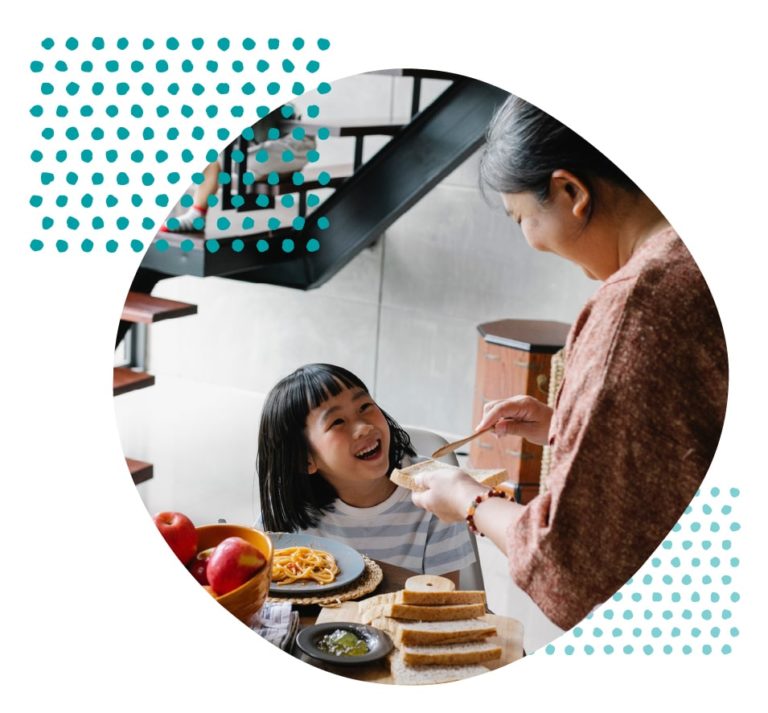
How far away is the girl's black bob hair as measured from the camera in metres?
1.21

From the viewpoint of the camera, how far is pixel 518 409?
121cm

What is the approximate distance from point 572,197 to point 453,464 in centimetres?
34

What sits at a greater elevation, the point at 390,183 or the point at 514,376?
the point at 390,183

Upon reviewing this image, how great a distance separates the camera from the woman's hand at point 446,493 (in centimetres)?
114

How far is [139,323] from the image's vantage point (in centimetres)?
131

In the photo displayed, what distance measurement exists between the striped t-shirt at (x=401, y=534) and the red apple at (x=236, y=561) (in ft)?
0.24

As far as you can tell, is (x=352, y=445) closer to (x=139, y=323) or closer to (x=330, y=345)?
(x=330, y=345)

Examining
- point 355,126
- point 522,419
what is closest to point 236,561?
point 522,419

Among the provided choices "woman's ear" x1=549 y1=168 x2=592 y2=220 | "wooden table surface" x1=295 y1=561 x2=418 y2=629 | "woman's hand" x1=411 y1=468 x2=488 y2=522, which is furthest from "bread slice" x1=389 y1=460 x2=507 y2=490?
"woman's ear" x1=549 y1=168 x2=592 y2=220

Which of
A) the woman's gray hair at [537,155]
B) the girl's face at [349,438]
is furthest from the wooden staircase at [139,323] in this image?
the woman's gray hair at [537,155]

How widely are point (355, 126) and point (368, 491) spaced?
1.86ft

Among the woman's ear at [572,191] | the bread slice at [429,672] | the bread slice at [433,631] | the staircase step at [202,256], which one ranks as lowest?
the bread slice at [429,672]

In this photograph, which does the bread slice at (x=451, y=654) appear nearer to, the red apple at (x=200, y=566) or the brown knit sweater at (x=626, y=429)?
the brown knit sweater at (x=626, y=429)

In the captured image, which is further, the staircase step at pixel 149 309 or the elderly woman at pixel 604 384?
the staircase step at pixel 149 309
